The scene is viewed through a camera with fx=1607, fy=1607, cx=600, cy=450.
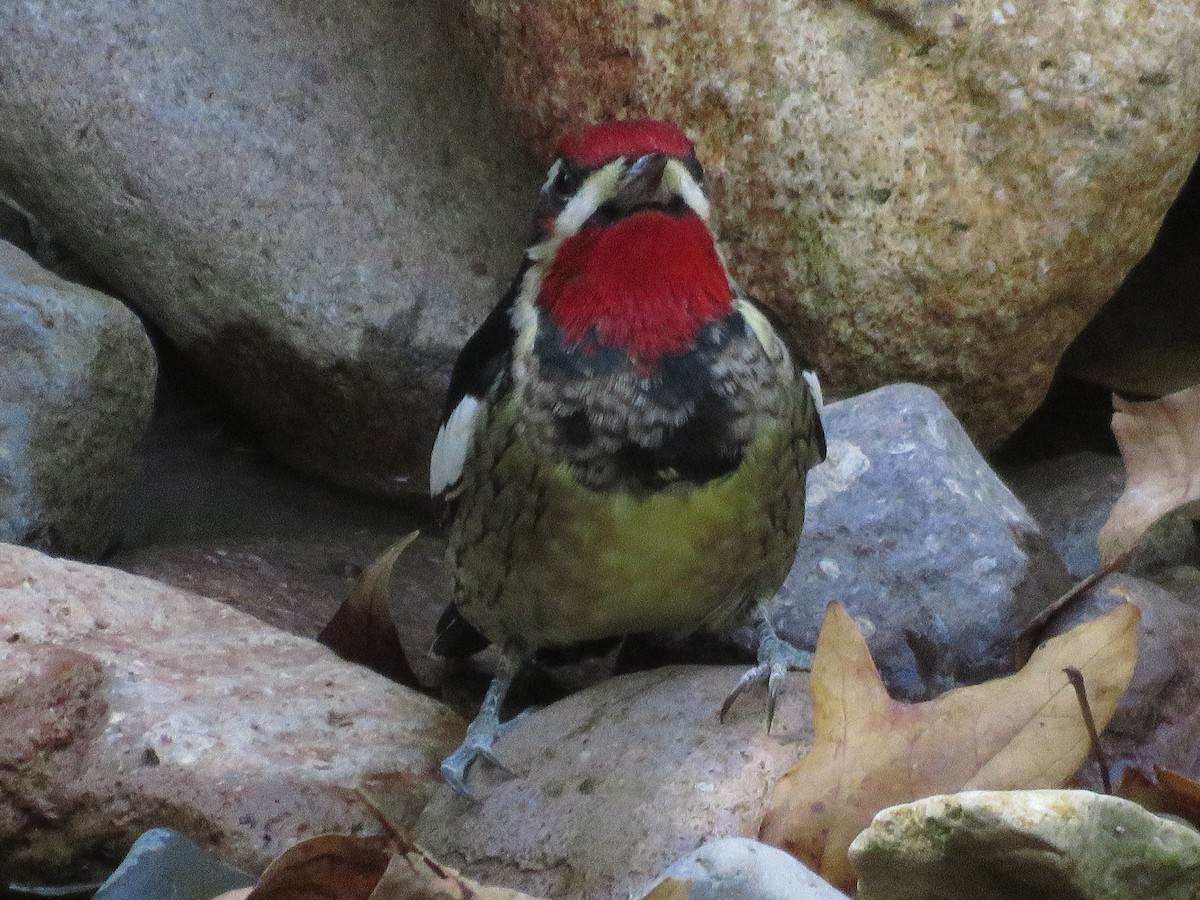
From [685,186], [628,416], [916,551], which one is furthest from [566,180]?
[916,551]

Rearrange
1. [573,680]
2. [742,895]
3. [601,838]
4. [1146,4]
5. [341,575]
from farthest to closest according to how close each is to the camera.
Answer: [341,575] → [573,680] → [1146,4] → [601,838] → [742,895]

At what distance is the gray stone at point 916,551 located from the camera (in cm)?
247

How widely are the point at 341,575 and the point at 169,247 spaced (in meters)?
0.74

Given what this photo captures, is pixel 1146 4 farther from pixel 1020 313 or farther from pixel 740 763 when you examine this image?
pixel 740 763

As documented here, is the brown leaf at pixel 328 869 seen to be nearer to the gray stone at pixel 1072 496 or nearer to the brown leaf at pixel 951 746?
the brown leaf at pixel 951 746

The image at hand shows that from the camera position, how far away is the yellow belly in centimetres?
226

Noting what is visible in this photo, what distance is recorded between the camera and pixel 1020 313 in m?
2.98

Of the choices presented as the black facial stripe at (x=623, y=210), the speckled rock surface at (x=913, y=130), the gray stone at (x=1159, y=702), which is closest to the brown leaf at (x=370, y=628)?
the black facial stripe at (x=623, y=210)

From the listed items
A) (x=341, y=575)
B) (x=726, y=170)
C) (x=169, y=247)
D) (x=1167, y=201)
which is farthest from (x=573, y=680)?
(x=1167, y=201)

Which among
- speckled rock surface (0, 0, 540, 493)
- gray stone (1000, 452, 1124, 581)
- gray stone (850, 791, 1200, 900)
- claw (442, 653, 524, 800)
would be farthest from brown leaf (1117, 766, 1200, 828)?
speckled rock surface (0, 0, 540, 493)

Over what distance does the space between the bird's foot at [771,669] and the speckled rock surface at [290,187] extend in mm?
1162

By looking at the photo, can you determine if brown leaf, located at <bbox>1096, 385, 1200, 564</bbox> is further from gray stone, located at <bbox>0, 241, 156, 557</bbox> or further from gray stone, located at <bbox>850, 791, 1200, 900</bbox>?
gray stone, located at <bbox>0, 241, 156, 557</bbox>

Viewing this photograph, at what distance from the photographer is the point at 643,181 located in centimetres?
217

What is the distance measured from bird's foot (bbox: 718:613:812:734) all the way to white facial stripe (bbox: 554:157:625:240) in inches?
26.2
